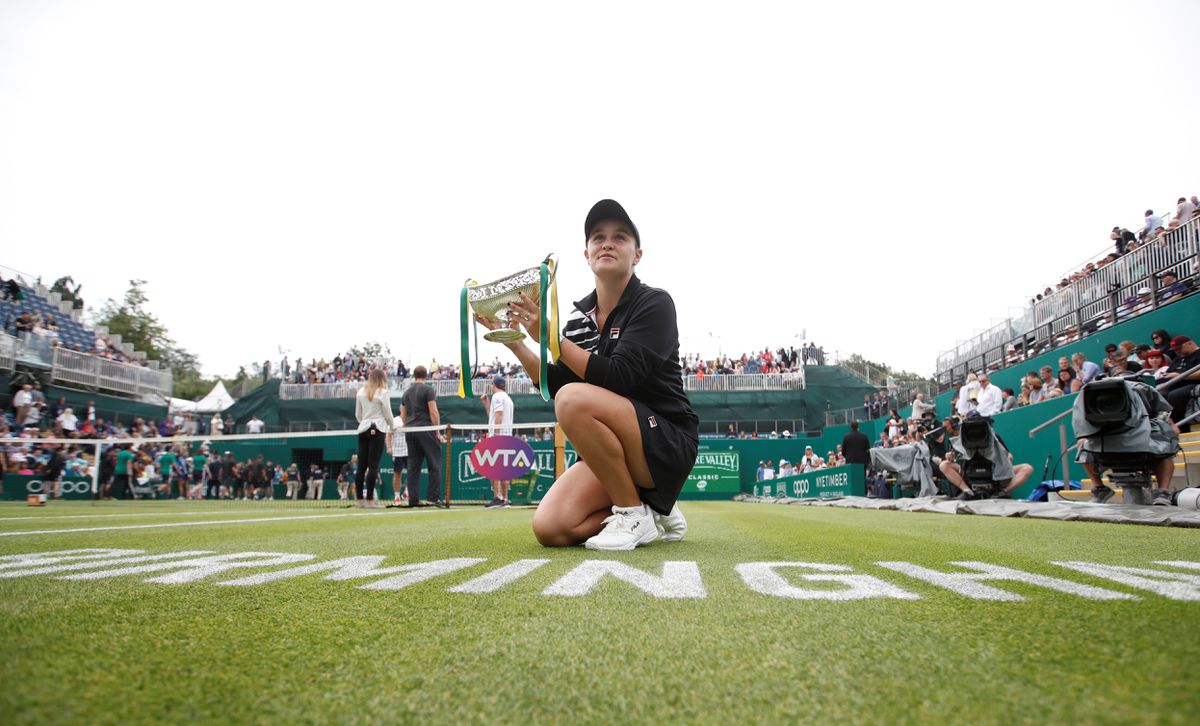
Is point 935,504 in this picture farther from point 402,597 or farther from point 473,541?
point 402,597

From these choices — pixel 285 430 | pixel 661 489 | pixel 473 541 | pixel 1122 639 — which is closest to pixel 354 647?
pixel 1122 639

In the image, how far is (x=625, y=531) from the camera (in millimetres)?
2922

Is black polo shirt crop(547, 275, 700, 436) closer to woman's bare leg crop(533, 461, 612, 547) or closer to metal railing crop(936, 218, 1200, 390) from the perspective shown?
woman's bare leg crop(533, 461, 612, 547)

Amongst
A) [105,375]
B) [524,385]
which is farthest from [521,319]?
[524,385]

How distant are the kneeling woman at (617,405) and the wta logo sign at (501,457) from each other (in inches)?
239

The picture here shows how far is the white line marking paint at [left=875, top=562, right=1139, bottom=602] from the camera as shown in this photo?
61.4 inches

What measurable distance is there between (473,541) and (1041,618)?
262 cm

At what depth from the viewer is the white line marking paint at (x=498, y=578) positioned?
179 cm

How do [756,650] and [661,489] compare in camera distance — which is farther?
[661,489]

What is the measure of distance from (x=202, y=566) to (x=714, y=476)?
67.6 ft

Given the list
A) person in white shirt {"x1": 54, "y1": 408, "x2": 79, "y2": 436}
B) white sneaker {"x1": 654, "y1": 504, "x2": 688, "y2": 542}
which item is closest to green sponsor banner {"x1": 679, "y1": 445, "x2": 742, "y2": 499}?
person in white shirt {"x1": 54, "y1": 408, "x2": 79, "y2": 436}

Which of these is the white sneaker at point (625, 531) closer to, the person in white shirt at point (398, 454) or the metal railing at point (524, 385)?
the person in white shirt at point (398, 454)

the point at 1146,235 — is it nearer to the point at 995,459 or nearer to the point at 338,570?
the point at 995,459

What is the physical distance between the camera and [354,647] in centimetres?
116
